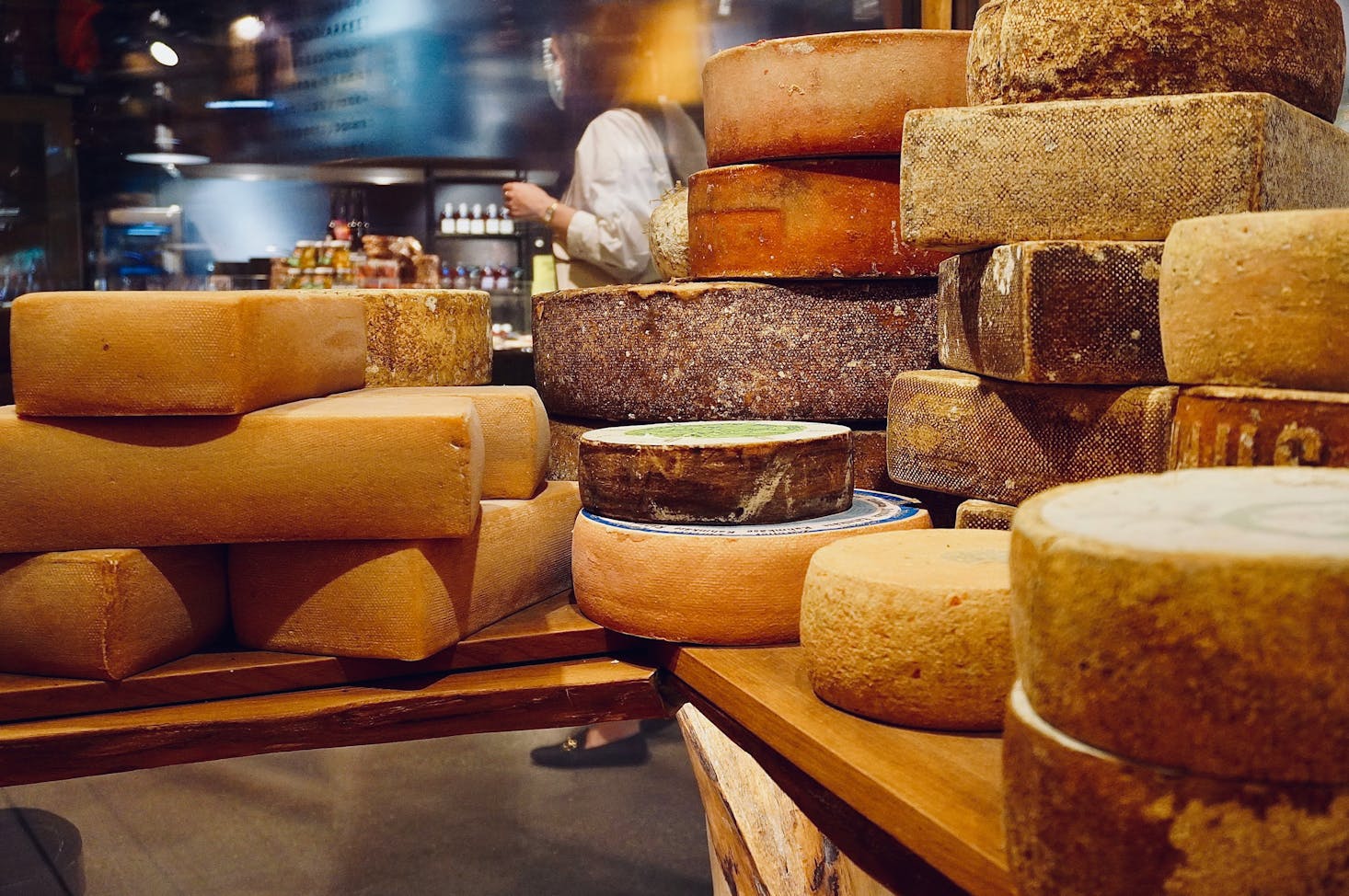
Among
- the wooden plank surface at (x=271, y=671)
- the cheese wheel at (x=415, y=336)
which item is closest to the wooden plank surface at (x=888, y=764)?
the wooden plank surface at (x=271, y=671)

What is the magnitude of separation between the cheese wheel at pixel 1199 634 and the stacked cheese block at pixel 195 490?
3.02ft

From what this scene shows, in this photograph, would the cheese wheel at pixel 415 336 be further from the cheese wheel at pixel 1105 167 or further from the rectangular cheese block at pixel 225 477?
the cheese wheel at pixel 1105 167

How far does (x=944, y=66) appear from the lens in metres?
1.84

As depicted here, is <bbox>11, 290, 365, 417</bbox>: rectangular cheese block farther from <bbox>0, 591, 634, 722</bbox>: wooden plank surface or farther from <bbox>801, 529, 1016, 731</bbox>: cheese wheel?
<bbox>801, 529, 1016, 731</bbox>: cheese wheel

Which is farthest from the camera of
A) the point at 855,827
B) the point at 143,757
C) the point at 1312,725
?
the point at 143,757

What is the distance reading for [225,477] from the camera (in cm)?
142

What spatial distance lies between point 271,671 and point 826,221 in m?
1.12

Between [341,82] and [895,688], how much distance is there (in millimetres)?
3948

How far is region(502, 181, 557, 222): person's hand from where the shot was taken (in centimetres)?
414

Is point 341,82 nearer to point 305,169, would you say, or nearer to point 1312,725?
point 305,169

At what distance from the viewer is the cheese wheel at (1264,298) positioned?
95 centimetres

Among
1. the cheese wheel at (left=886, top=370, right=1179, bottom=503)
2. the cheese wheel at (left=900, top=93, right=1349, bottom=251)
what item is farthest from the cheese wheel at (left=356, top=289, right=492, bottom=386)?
the cheese wheel at (left=900, top=93, right=1349, bottom=251)

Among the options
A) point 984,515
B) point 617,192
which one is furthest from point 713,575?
point 617,192

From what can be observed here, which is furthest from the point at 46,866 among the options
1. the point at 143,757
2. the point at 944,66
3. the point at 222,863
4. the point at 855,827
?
the point at 944,66
